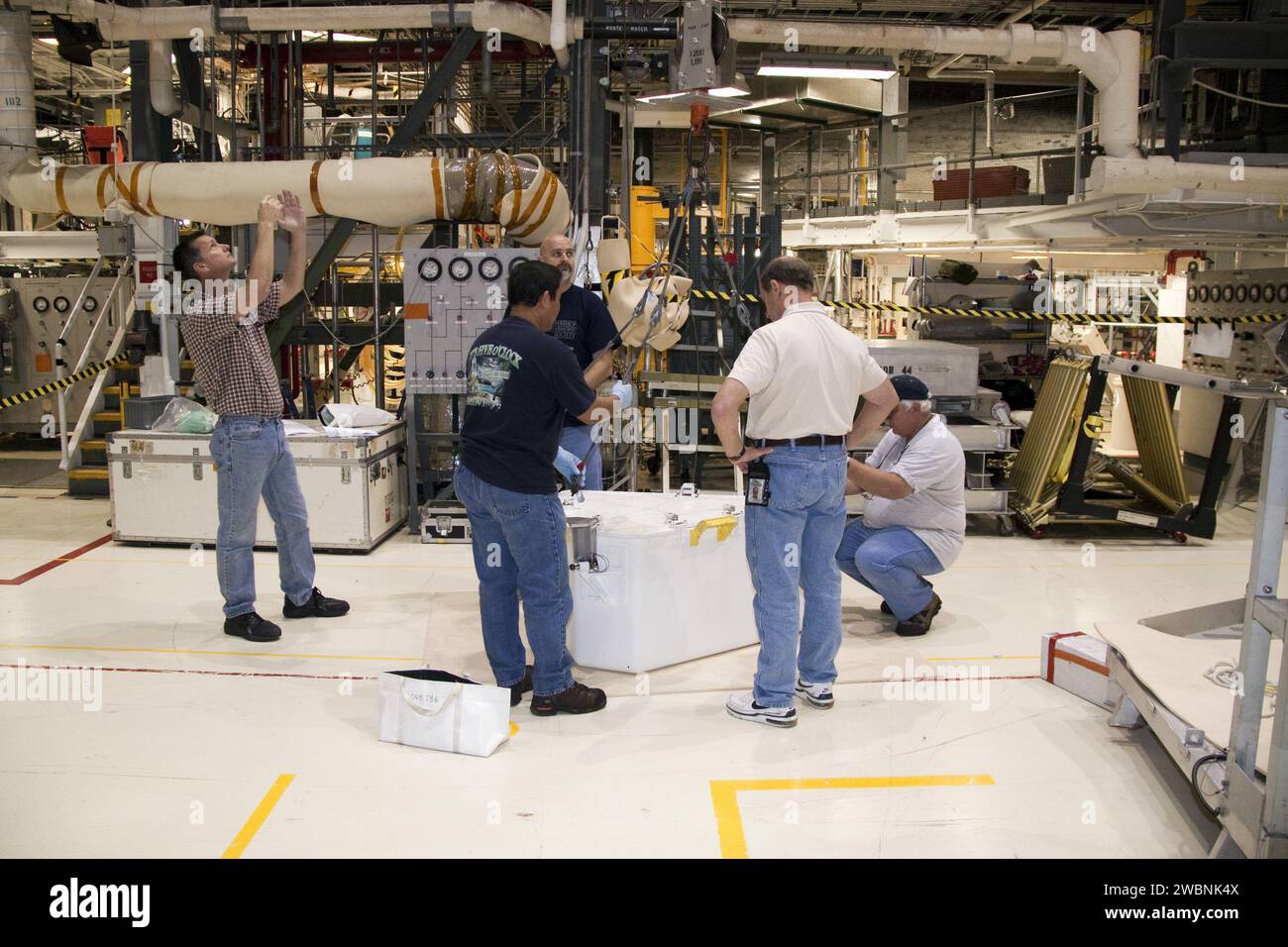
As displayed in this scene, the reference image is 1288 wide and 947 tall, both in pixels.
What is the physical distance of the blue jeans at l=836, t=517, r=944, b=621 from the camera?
18.1 ft

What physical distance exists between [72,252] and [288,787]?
9.67m

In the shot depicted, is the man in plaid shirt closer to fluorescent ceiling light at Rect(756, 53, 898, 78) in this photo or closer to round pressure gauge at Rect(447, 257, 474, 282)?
round pressure gauge at Rect(447, 257, 474, 282)

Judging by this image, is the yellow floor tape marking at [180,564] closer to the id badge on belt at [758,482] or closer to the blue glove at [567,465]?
the blue glove at [567,465]

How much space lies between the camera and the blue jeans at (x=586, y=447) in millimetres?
5867

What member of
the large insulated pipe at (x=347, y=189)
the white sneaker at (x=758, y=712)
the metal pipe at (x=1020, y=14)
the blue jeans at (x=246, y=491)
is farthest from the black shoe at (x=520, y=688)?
the metal pipe at (x=1020, y=14)

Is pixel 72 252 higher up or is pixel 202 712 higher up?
pixel 72 252

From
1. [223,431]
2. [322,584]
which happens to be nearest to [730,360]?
[322,584]

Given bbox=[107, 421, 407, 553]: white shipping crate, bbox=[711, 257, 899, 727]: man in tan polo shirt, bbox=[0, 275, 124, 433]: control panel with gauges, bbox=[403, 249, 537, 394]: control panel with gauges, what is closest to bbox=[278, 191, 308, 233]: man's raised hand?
bbox=[107, 421, 407, 553]: white shipping crate

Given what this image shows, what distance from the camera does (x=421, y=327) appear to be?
25.2 feet

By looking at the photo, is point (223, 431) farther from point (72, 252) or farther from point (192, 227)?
point (72, 252)

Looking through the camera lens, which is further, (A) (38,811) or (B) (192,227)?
(B) (192,227)

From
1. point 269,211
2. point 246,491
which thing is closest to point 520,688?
point 246,491

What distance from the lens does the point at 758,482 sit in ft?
13.6

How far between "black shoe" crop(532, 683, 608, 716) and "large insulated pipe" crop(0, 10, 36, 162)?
21.1ft
